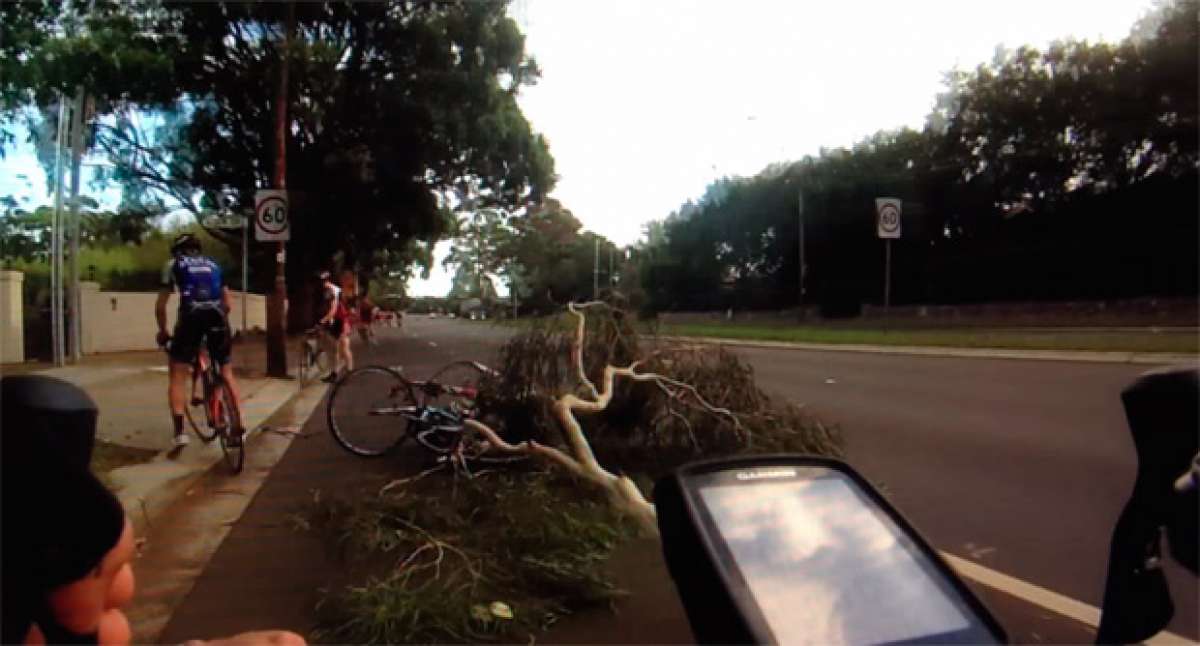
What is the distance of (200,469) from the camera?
673cm

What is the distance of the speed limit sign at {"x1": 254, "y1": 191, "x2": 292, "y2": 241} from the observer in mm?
14000

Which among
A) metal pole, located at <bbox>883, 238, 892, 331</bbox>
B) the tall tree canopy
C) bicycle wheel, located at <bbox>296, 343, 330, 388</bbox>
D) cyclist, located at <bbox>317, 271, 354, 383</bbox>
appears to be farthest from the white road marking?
metal pole, located at <bbox>883, 238, 892, 331</bbox>

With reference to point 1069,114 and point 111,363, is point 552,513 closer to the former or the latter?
point 111,363

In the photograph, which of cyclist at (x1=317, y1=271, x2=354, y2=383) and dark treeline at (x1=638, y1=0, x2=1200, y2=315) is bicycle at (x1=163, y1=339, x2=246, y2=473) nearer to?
cyclist at (x1=317, y1=271, x2=354, y2=383)

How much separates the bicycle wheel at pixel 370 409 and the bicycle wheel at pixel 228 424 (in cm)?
86

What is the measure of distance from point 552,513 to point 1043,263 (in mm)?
38311

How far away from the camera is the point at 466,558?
4.18 metres

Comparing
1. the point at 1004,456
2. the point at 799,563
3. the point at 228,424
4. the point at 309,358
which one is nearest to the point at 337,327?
the point at 309,358

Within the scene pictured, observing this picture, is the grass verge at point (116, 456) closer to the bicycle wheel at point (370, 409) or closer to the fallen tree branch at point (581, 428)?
the bicycle wheel at point (370, 409)

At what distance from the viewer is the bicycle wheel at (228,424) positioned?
22.7 ft

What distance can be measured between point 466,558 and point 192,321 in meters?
3.93

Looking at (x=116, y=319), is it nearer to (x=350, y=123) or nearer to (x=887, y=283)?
(x=350, y=123)

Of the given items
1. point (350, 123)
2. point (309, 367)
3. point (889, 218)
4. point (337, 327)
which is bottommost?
point (309, 367)

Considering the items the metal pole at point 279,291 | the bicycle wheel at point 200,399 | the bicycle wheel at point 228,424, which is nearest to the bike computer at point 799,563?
the bicycle wheel at point 228,424
